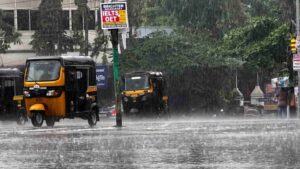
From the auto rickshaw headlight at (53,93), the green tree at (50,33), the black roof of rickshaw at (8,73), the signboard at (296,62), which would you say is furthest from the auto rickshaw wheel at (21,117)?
the green tree at (50,33)

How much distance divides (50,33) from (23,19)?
3.97 metres

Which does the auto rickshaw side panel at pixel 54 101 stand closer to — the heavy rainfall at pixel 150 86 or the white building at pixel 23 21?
the heavy rainfall at pixel 150 86

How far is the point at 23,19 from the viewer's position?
188ft

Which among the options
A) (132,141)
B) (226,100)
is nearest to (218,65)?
(226,100)

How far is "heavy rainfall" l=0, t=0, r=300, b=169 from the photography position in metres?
13.5

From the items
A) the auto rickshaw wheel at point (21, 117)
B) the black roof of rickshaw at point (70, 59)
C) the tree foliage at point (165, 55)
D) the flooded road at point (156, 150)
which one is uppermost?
the tree foliage at point (165, 55)

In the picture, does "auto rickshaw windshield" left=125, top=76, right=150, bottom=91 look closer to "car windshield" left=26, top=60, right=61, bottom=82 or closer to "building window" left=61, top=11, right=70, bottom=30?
"building window" left=61, top=11, right=70, bottom=30

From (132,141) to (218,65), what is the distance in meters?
37.4

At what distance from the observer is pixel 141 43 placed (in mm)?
55688

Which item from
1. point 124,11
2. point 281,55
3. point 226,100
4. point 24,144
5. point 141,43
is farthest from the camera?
point 141,43

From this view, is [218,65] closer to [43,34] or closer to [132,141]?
[43,34]

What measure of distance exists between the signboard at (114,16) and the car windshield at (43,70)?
3.00 m

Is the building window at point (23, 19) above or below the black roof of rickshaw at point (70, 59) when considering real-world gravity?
above

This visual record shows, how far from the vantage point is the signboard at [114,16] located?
76.9 ft
